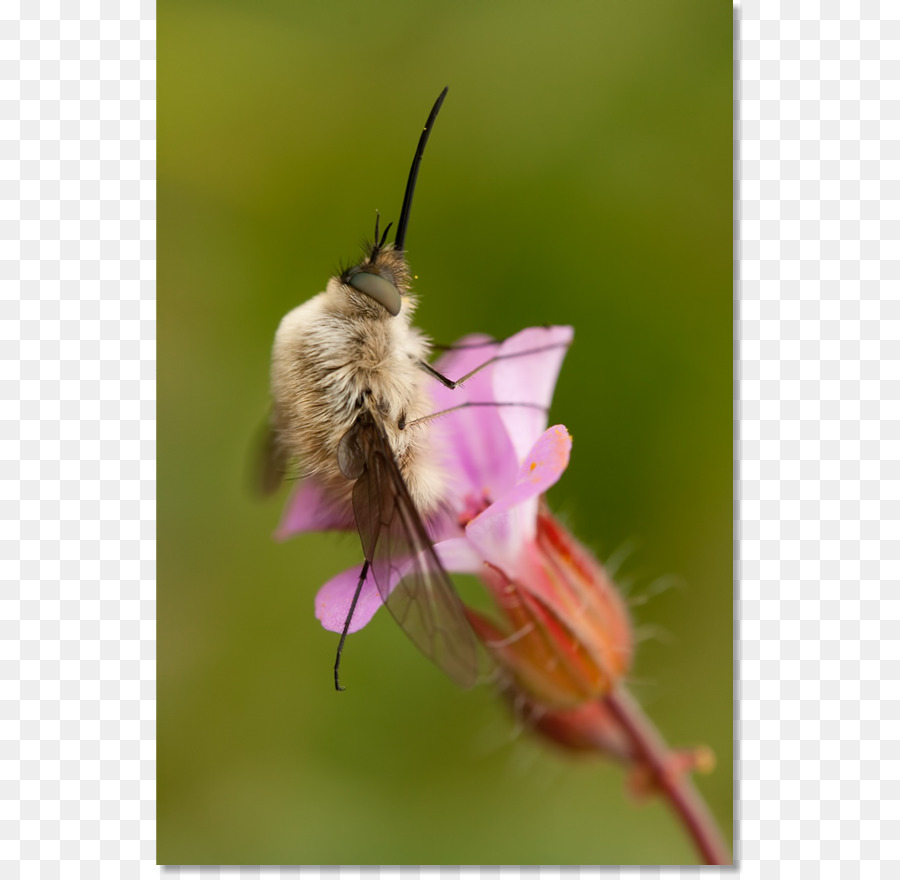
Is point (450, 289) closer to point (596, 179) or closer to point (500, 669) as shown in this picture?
point (596, 179)

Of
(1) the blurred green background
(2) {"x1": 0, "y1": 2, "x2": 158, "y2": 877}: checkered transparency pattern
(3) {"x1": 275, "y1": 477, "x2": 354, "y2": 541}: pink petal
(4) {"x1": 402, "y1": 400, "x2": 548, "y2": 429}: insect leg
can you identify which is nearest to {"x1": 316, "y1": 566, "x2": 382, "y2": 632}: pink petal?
(3) {"x1": 275, "y1": 477, "x2": 354, "y2": 541}: pink petal

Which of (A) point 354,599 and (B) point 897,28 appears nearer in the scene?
(A) point 354,599

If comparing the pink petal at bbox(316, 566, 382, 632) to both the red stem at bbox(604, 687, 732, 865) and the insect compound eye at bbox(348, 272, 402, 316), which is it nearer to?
the insect compound eye at bbox(348, 272, 402, 316)

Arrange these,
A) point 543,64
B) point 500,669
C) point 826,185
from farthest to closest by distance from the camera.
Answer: point 543,64 → point 826,185 → point 500,669

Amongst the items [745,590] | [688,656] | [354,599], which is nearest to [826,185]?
[745,590]

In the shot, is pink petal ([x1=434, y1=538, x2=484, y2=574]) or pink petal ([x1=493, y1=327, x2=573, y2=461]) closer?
pink petal ([x1=434, y1=538, x2=484, y2=574])

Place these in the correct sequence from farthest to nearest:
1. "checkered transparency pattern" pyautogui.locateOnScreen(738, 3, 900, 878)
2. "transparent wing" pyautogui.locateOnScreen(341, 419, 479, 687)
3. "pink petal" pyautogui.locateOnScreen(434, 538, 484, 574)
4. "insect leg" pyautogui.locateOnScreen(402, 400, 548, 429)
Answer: "checkered transparency pattern" pyautogui.locateOnScreen(738, 3, 900, 878), "insect leg" pyautogui.locateOnScreen(402, 400, 548, 429), "pink petal" pyautogui.locateOnScreen(434, 538, 484, 574), "transparent wing" pyautogui.locateOnScreen(341, 419, 479, 687)

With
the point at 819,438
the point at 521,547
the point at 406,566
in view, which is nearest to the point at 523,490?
the point at 406,566

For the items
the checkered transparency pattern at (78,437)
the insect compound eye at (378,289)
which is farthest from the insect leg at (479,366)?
the checkered transparency pattern at (78,437)
